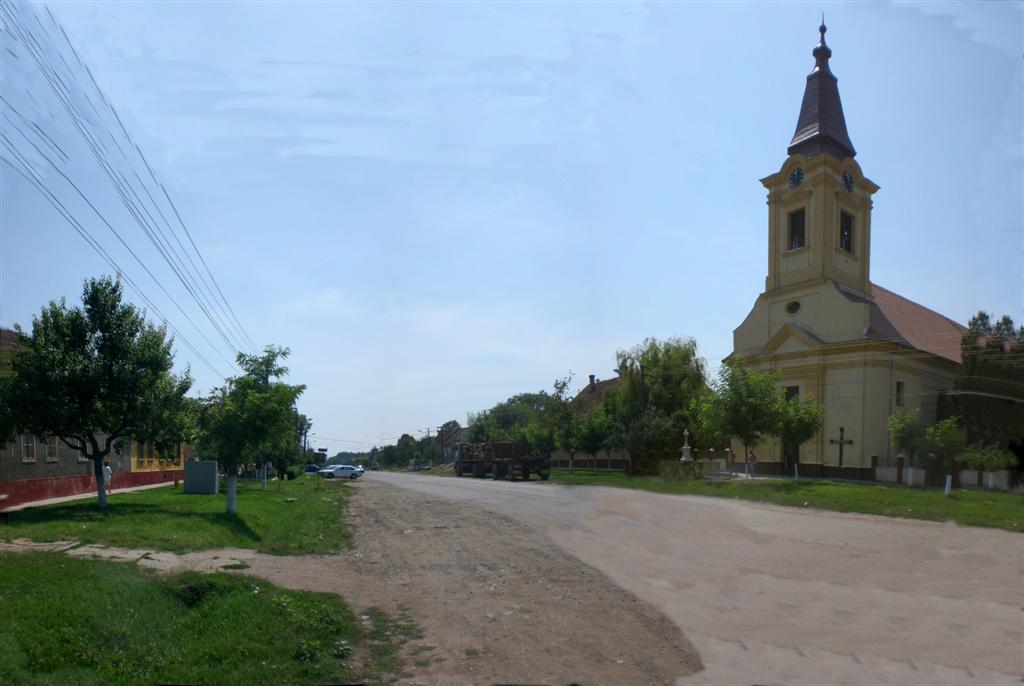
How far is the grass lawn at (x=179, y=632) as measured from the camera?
6809 millimetres

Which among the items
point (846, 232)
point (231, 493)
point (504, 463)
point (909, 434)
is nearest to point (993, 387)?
point (909, 434)

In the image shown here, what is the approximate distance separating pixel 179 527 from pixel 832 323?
36.7 m

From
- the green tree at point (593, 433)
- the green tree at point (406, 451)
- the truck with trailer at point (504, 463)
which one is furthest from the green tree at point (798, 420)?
the green tree at point (406, 451)

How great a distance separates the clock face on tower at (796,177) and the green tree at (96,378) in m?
38.0

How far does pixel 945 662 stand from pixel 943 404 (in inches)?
1441

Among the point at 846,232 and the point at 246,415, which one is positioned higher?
the point at 846,232

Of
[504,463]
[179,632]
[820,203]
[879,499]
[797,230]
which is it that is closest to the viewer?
[179,632]

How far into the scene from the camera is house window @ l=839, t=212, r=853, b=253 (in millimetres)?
44656

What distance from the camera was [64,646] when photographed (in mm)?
7246

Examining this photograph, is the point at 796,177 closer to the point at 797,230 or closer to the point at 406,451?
the point at 797,230

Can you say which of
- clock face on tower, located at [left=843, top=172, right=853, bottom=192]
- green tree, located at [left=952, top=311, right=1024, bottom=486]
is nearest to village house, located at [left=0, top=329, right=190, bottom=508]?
green tree, located at [left=952, top=311, right=1024, bottom=486]

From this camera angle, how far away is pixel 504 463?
45.3 meters

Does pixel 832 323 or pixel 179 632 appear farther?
pixel 832 323

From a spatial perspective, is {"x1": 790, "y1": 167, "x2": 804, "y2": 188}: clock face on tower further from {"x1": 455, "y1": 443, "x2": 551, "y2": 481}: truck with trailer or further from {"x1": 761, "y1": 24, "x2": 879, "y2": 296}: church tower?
{"x1": 455, "y1": 443, "x2": 551, "y2": 481}: truck with trailer
